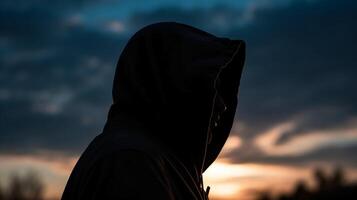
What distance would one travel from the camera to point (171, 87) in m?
2.79

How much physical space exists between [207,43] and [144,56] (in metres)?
0.40

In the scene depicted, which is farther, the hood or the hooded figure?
the hood

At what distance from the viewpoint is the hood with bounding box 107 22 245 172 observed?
2766 mm

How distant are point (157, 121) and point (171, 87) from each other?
0.17 m

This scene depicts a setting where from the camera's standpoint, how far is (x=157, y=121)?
9.00 feet

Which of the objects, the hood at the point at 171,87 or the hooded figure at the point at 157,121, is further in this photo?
the hood at the point at 171,87

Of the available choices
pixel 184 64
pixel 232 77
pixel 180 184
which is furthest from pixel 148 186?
pixel 232 77

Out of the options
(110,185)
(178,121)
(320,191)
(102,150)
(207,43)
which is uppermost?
(320,191)

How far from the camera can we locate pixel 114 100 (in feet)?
9.46

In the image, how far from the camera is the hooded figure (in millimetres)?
2348

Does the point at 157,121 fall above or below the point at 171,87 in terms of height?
below

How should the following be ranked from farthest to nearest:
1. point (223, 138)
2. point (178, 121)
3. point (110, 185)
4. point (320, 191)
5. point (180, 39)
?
point (320, 191), point (223, 138), point (180, 39), point (178, 121), point (110, 185)

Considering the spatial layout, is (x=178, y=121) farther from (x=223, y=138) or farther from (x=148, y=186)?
(x=223, y=138)

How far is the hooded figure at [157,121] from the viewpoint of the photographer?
7.70ft
